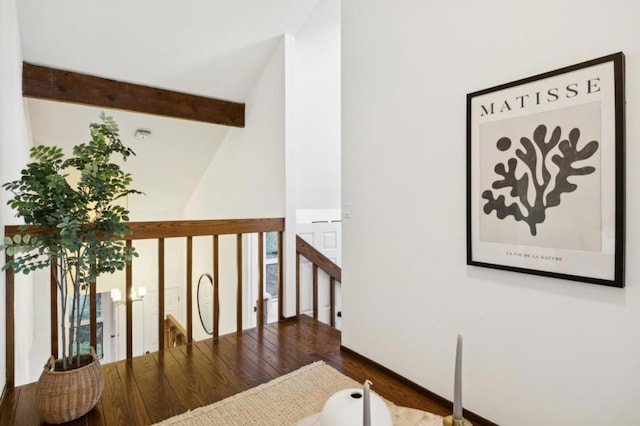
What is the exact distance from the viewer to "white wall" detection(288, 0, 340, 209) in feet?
10.2

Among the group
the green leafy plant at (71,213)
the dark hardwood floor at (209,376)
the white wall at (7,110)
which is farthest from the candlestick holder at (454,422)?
the white wall at (7,110)

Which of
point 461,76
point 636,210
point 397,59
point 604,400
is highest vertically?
point 397,59

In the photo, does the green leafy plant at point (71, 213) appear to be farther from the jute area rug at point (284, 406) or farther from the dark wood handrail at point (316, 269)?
the dark wood handrail at point (316, 269)

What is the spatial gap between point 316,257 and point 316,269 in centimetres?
13

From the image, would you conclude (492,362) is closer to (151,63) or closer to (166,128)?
(151,63)

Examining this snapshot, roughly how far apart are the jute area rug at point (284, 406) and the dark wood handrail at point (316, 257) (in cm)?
123

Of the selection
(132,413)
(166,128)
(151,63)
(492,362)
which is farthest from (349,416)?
(166,128)

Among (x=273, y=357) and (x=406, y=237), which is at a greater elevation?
(x=406, y=237)

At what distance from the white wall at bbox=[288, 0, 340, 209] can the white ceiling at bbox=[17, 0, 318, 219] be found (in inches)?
6.8

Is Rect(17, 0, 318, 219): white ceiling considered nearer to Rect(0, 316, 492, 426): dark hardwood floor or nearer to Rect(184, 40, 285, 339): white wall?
Rect(184, 40, 285, 339): white wall

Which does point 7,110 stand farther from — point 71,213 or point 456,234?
point 456,234

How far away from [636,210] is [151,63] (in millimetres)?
3409

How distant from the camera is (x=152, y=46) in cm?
288

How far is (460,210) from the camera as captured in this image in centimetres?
172
